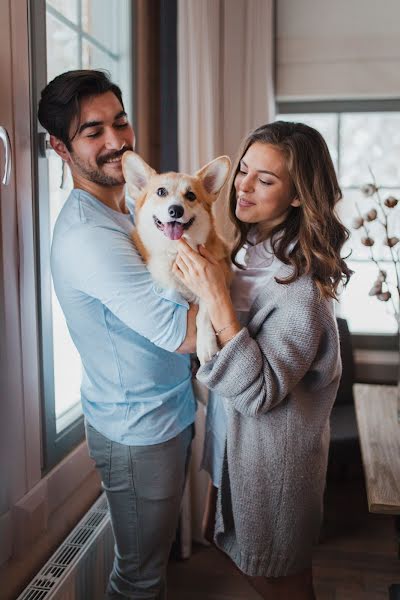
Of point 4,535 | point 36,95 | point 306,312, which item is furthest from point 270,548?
point 36,95

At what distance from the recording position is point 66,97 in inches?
55.1

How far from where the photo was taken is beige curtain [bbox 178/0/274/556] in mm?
2355

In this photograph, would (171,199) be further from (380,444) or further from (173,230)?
(380,444)

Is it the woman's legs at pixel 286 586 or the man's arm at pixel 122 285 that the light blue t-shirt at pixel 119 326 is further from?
the woman's legs at pixel 286 586

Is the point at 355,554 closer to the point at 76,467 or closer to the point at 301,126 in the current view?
the point at 76,467

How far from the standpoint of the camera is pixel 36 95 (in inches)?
62.0

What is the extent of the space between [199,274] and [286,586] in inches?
31.4

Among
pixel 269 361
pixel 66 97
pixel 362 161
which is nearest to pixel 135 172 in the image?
pixel 66 97

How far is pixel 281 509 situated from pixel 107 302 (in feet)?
2.07

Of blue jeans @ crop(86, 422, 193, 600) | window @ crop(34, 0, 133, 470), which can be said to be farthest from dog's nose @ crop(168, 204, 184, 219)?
blue jeans @ crop(86, 422, 193, 600)

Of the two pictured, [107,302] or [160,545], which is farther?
[160,545]

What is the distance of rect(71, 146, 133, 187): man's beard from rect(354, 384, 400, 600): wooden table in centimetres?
106

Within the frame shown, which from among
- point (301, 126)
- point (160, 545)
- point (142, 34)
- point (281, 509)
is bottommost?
point (160, 545)

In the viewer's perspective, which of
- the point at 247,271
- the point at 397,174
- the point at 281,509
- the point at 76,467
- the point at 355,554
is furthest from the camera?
the point at 397,174
